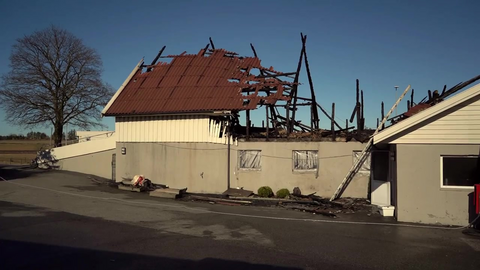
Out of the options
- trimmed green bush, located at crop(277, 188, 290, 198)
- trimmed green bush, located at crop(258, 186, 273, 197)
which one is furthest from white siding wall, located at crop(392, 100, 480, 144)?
trimmed green bush, located at crop(258, 186, 273, 197)

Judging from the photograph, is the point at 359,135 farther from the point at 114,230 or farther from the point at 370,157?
the point at 114,230

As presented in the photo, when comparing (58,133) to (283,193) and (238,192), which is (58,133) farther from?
(283,193)

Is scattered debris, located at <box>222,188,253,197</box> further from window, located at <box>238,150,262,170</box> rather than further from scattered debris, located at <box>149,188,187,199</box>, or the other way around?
scattered debris, located at <box>149,188,187,199</box>

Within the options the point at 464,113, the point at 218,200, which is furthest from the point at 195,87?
the point at 464,113

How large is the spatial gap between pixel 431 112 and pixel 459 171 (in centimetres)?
201

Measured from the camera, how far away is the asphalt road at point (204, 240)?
7.72 m

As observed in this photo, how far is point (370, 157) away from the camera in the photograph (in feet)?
54.0

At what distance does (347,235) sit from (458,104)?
5271 mm

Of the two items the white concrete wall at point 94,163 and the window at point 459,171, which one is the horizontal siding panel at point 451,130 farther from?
the white concrete wall at point 94,163

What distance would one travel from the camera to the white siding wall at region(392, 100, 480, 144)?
11820mm

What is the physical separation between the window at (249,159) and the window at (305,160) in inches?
65.4

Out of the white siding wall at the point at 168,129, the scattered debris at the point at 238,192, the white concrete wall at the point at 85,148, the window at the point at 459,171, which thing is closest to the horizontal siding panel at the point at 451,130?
the window at the point at 459,171

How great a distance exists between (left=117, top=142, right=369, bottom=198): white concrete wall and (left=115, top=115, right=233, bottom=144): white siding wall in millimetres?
315

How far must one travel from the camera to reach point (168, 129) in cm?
2025
